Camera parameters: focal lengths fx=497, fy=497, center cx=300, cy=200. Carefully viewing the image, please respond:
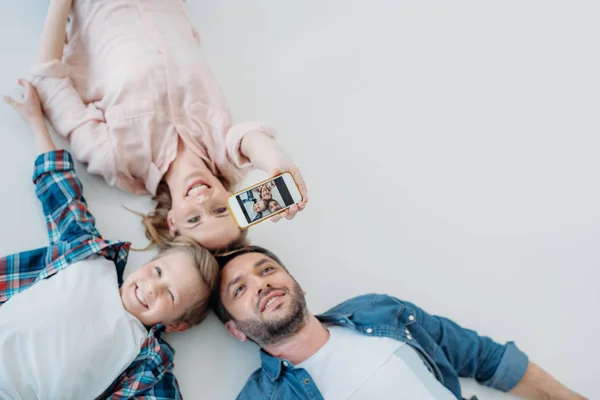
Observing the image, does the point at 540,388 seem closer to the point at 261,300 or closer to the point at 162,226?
the point at 261,300

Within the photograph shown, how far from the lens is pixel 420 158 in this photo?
145 centimetres

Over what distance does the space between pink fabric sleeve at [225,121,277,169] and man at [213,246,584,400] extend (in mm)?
209

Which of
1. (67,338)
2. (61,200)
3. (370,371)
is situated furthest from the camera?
(61,200)

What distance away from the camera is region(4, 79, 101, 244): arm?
3.58 ft

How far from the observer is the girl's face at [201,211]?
113cm

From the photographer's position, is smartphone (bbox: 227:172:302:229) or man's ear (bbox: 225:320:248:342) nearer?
smartphone (bbox: 227:172:302:229)

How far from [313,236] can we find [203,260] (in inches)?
13.9

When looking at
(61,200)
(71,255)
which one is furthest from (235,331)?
(61,200)

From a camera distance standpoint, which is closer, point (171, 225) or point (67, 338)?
point (67, 338)

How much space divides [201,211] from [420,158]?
2.22ft

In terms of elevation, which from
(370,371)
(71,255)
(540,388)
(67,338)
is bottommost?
(540,388)

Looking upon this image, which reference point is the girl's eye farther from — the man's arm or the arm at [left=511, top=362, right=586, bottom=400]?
the arm at [left=511, top=362, right=586, bottom=400]

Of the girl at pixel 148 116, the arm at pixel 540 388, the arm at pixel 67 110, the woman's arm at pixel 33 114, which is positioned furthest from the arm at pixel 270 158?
the arm at pixel 540 388

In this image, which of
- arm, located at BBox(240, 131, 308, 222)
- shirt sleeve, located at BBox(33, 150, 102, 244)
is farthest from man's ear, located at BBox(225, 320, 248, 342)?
shirt sleeve, located at BBox(33, 150, 102, 244)
